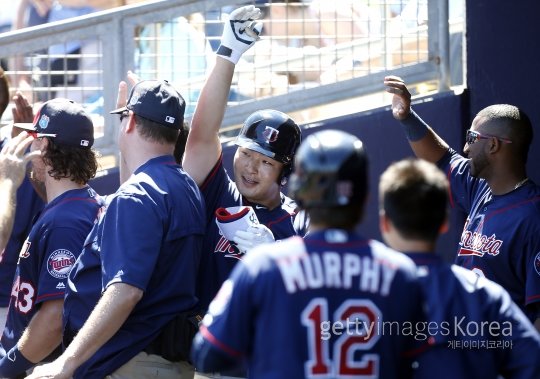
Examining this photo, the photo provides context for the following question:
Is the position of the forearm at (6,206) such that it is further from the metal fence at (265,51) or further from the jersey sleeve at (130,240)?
the metal fence at (265,51)

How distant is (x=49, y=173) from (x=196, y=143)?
2.22ft

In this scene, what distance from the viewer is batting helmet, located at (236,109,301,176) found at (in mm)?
4836

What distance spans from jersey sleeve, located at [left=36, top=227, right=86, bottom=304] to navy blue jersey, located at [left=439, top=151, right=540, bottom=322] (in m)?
1.78

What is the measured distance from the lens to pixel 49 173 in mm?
4746

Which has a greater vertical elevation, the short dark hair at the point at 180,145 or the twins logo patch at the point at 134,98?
the twins logo patch at the point at 134,98

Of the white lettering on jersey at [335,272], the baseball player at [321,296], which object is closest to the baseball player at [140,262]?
the baseball player at [321,296]

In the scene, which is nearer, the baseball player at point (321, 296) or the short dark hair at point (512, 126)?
the baseball player at point (321, 296)

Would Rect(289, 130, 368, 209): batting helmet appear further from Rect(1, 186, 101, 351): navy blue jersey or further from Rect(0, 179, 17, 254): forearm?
Rect(0, 179, 17, 254): forearm

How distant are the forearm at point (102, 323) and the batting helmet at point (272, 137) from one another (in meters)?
1.19

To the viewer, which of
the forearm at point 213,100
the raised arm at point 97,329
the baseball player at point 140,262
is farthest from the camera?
the forearm at point 213,100

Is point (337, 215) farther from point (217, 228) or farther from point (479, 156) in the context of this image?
point (479, 156)

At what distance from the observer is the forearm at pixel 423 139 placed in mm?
5438

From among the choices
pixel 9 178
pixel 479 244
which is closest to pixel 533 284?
pixel 479 244

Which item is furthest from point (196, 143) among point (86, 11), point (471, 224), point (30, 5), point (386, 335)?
point (30, 5)
